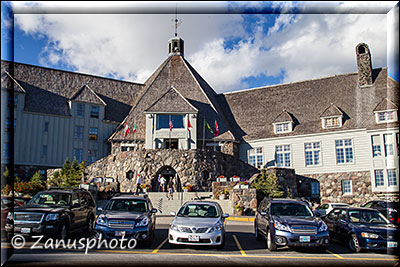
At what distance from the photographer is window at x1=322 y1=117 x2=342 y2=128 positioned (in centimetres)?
3416

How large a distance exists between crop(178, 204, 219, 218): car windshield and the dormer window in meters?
23.5

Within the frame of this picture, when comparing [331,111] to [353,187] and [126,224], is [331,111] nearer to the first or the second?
[353,187]

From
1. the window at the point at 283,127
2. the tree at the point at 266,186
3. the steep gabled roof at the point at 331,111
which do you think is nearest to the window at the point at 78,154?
the tree at the point at 266,186

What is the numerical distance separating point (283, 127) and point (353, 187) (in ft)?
28.0

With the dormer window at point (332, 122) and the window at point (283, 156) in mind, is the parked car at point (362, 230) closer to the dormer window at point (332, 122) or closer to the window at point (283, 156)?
the dormer window at point (332, 122)

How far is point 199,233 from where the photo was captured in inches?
480

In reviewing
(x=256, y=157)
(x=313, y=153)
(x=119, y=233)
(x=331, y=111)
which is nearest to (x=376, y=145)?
(x=331, y=111)

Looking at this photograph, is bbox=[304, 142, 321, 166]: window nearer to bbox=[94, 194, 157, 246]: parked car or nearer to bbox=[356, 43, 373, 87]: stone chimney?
bbox=[356, 43, 373, 87]: stone chimney

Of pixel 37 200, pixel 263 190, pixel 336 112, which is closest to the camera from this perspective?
pixel 37 200

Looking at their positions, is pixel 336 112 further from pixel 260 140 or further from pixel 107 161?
pixel 107 161

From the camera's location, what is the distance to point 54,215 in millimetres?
12766

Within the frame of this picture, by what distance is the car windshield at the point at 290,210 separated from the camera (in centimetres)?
1365

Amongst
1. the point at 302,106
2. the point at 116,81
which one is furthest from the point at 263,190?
the point at 116,81

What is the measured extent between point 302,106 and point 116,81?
71.5ft
